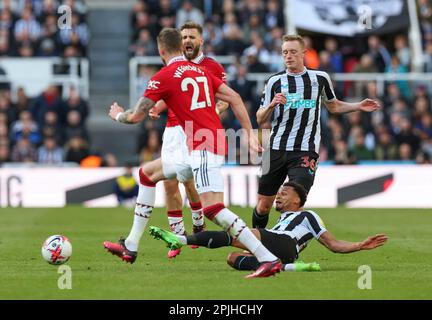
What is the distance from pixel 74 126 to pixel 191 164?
14.7 m

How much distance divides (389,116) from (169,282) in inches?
639

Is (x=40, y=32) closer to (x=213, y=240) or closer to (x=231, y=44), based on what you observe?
(x=231, y=44)

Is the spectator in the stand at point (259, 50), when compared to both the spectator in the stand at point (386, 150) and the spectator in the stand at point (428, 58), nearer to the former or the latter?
the spectator in the stand at point (386, 150)

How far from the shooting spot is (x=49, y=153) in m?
24.7

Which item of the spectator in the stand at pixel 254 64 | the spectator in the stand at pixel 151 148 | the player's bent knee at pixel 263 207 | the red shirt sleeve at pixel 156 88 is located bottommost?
the player's bent knee at pixel 263 207

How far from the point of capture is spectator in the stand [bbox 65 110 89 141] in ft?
82.9

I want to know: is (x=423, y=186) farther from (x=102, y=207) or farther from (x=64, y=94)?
(x=64, y=94)

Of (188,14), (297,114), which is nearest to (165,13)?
(188,14)

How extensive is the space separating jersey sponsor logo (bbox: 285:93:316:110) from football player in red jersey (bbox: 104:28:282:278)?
1.90 m

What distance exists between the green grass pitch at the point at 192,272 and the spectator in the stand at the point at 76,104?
8.17 m

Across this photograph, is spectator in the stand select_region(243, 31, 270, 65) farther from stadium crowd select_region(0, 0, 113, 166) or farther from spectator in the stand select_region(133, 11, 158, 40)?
stadium crowd select_region(0, 0, 113, 166)

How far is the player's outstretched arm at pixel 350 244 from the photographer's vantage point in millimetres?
10961

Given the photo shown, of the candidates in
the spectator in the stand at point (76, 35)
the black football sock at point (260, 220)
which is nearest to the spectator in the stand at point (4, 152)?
the spectator in the stand at point (76, 35)
